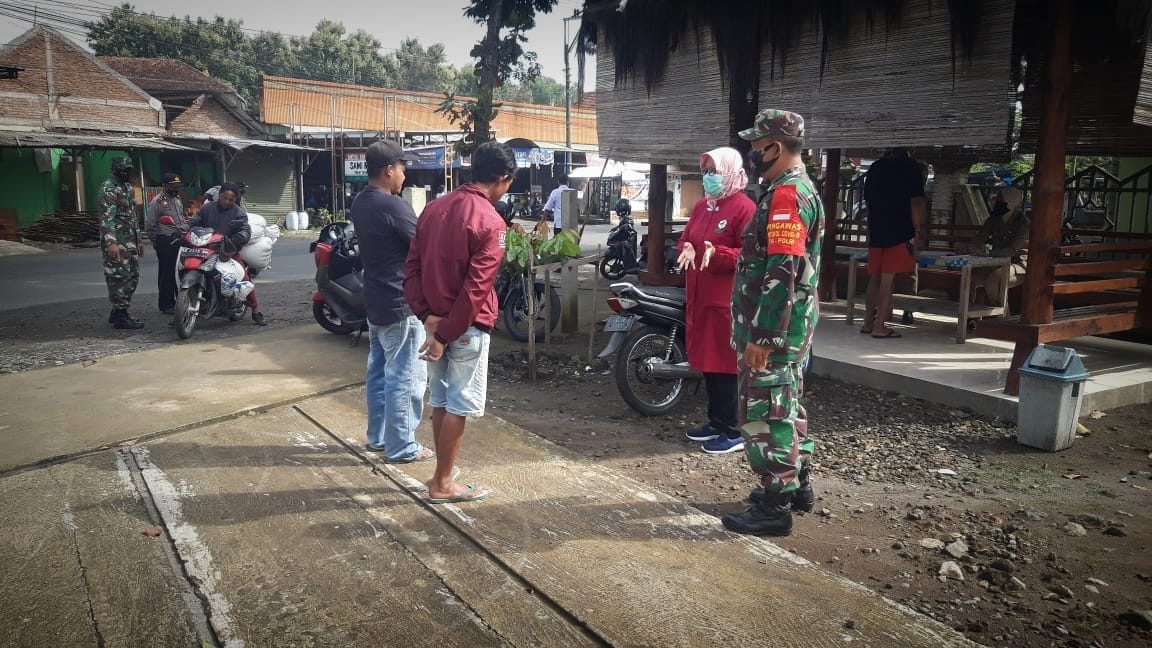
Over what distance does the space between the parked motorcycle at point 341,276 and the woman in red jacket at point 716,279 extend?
391cm

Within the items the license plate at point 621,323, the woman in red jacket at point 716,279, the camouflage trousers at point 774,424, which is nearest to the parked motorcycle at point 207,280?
the license plate at point 621,323

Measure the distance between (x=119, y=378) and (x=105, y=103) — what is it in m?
23.7

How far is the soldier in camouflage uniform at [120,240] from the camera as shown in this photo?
882cm

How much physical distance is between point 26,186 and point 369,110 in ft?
47.1

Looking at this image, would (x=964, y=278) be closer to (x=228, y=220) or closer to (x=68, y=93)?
(x=228, y=220)

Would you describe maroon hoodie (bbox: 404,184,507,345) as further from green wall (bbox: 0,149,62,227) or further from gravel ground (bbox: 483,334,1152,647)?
green wall (bbox: 0,149,62,227)

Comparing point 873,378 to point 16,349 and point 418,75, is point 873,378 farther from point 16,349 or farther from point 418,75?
point 418,75

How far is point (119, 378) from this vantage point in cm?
652

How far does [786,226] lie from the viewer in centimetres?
359

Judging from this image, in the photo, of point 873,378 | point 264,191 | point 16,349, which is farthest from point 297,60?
point 873,378

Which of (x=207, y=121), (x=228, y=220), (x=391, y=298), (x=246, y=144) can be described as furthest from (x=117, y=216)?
(x=207, y=121)

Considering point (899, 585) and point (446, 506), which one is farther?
point (446, 506)

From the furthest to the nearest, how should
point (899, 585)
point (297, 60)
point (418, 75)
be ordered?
point (418, 75)
point (297, 60)
point (899, 585)

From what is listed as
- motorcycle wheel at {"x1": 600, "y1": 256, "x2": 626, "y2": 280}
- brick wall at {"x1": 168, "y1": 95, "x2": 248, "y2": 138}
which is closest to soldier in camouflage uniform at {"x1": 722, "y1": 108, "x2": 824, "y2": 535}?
motorcycle wheel at {"x1": 600, "y1": 256, "x2": 626, "y2": 280}
